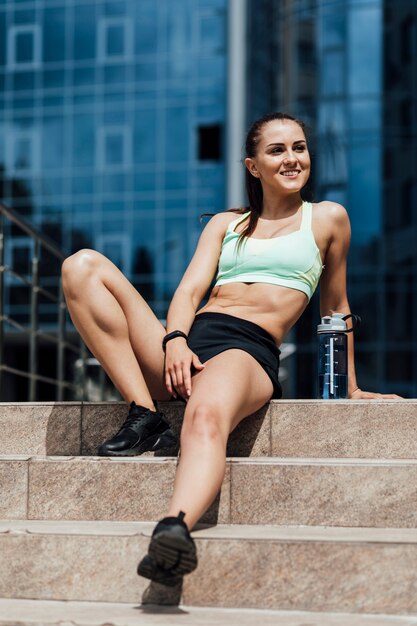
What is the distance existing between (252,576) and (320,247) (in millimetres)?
1715

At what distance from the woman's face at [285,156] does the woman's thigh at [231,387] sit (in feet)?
2.85

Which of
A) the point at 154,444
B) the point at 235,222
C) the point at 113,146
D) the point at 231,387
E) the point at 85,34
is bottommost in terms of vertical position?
the point at 154,444

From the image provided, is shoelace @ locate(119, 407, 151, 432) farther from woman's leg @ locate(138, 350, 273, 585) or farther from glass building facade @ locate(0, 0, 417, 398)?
glass building facade @ locate(0, 0, 417, 398)

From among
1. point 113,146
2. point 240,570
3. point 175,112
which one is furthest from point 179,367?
point 113,146

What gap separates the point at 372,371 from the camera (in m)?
19.7

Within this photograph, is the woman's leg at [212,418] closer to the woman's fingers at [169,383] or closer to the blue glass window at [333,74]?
the woman's fingers at [169,383]

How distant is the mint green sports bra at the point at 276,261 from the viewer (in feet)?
14.6

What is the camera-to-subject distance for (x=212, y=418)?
357 centimetres

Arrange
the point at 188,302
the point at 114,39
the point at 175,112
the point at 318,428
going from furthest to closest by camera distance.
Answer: the point at 114,39 < the point at 175,112 < the point at 188,302 < the point at 318,428

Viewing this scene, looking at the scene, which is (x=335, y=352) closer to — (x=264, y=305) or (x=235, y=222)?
(x=264, y=305)

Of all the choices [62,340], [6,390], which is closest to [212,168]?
[6,390]

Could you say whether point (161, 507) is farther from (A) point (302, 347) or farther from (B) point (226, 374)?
(A) point (302, 347)

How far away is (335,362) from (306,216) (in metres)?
0.63

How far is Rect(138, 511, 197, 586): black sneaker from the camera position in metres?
3.04
